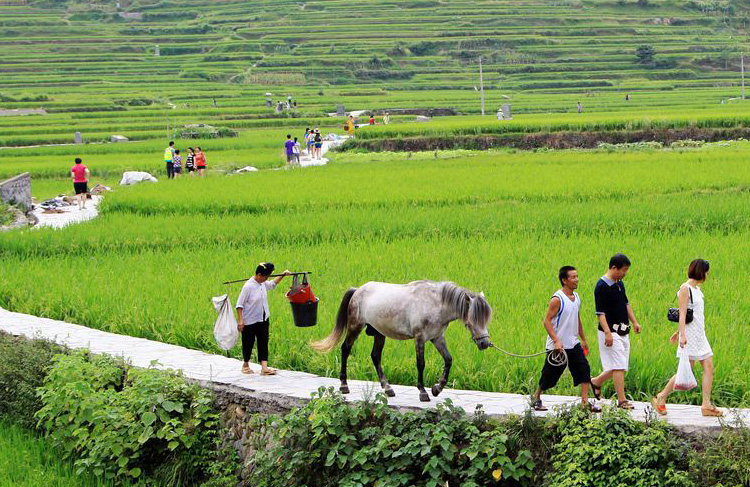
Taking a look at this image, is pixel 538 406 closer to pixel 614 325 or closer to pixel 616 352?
pixel 616 352

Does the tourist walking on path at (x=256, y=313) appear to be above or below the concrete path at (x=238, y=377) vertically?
above

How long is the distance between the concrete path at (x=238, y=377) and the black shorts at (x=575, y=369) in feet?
0.69

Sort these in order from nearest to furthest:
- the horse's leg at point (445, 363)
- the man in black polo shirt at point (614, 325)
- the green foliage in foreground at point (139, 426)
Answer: the man in black polo shirt at point (614, 325)
the horse's leg at point (445, 363)
the green foliage in foreground at point (139, 426)

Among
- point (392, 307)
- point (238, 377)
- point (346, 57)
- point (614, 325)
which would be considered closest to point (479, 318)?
point (392, 307)

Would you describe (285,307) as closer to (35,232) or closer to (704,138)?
(35,232)

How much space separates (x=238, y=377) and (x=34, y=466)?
78.2 inches

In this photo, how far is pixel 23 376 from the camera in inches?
369

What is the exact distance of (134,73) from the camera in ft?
215

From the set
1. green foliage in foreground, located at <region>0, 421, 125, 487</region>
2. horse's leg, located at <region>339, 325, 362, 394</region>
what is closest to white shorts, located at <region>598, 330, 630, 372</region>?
horse's leg, located at <region>339, 325, 362, 394</region>

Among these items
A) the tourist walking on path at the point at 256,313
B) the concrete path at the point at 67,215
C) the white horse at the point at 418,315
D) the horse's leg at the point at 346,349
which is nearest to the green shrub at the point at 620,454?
the white horse at the point at 418,315

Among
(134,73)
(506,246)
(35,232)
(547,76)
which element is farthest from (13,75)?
(506,246)

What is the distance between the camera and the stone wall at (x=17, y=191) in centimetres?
1952

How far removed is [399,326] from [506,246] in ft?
19.7

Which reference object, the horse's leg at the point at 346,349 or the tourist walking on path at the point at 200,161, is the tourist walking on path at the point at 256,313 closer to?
the horse's leg at the point at 346,349
